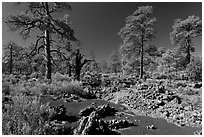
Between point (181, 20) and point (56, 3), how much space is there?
16.7m

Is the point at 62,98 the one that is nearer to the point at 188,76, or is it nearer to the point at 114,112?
the point at 114,112

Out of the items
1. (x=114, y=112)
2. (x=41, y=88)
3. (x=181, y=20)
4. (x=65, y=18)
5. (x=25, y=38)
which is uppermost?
(x=181, y=20)

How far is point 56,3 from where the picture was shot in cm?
1271

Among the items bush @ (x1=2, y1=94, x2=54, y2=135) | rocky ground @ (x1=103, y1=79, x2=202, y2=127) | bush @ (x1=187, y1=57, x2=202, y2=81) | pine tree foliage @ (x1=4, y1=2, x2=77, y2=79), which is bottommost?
rocky ground @ (x1=103, y1=79, x2=202, y2=127)

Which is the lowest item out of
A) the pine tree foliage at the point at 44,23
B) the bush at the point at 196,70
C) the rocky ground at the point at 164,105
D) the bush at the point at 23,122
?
the rocky ground at the point at 164,105

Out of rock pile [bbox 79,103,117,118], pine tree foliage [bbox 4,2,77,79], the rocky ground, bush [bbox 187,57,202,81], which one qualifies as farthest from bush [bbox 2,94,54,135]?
bush [bbox 187,57,202,81]

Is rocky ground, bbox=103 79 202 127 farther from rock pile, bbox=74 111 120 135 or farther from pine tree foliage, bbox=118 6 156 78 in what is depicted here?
pine tree foliage, bbox=118 6 156 78

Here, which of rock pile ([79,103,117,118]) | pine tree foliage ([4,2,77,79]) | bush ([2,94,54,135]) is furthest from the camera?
pine tree foliage ([4,2,77,79])

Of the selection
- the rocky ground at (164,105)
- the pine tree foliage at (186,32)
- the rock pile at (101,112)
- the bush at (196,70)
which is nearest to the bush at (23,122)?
the rock pile at (101,112)

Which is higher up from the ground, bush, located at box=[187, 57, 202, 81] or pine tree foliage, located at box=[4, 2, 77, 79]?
pine tree foliage, located at box=[4, 2, 77, 79]

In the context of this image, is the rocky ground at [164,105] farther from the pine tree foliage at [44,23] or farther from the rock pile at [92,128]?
the pine tree foliage at [44,23]

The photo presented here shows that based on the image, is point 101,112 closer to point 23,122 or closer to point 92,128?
point 92,128

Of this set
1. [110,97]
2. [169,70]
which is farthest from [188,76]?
[110,97]

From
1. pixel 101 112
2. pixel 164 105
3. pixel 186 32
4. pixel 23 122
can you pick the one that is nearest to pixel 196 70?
pixel 186 32
